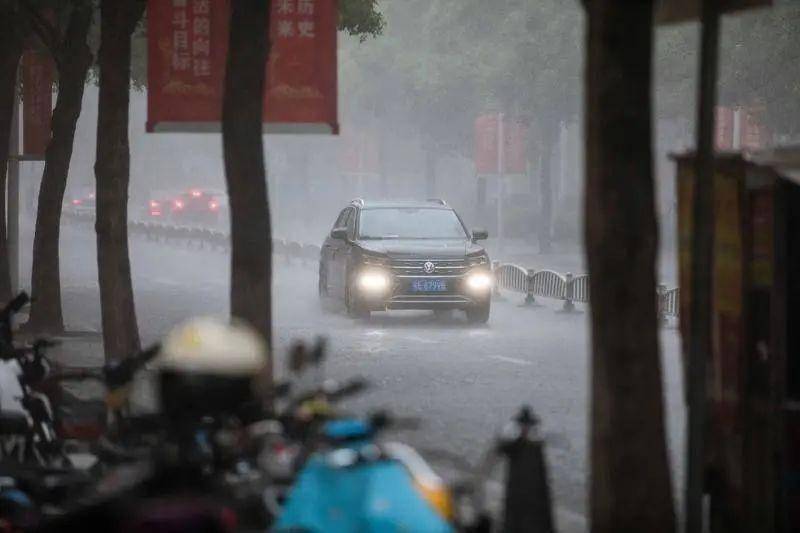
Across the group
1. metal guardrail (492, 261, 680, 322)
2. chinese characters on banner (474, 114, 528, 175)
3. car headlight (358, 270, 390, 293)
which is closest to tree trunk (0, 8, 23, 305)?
car headlight (358, 270, 390, 293)

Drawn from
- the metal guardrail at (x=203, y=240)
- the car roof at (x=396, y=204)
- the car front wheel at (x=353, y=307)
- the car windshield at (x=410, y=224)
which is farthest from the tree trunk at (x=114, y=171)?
the metal guardrail at (x=203, y=240)

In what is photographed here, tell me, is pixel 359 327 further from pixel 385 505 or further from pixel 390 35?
pixel 390 35

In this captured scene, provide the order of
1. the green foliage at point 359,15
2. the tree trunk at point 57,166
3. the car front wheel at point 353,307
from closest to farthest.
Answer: the tree trunk at point 57,166 → the green foliage at point 359,15 → the car front wheel at point 353,307

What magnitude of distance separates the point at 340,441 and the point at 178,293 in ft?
111

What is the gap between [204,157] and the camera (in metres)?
112

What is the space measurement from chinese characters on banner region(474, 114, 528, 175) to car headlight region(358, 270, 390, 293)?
28863 millimetres

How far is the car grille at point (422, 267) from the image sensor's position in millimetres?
28759

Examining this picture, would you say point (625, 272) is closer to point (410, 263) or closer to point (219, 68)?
point (219, 68)

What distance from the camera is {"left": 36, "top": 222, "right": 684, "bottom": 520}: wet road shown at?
627 inches

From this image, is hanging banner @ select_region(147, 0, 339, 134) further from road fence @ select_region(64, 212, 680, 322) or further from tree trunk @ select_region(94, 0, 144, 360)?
road fence @ select_region(64, 212, 680, 322)

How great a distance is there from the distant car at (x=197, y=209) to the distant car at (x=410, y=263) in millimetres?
51228

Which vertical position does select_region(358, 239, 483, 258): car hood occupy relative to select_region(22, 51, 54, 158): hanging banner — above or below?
below

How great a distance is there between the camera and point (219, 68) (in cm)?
2167

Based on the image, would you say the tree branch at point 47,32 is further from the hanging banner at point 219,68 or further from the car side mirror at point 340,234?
the car side mirror at point 340,234
